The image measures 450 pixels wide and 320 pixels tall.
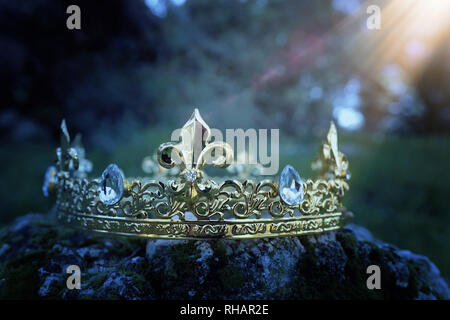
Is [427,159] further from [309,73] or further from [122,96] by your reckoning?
[122,96]

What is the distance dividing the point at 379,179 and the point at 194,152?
4645 millimetres

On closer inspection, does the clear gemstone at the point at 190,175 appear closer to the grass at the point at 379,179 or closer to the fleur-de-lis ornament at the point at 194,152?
the fleur-de-lis ornament at the point at 194,152

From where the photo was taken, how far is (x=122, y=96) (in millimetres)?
5652

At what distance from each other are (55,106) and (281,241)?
4.86 m

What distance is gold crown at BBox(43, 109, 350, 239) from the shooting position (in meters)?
1.86

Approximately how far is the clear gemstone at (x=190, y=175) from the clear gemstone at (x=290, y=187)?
517 millimetres

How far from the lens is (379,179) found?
5547 mm

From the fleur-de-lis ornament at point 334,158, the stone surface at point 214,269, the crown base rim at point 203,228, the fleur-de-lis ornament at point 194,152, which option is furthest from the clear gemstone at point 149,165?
the fleur-de-lis ornament at point 334,158

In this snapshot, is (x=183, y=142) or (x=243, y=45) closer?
(x=183, y=142)

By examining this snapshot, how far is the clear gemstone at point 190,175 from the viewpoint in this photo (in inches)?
73.8

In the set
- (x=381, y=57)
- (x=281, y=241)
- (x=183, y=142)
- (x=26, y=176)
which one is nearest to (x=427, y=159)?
(x=381, y=57)

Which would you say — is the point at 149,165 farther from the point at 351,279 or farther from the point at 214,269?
the point at 351,279

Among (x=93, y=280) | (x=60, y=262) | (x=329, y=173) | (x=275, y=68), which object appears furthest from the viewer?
(x=275, y=68)

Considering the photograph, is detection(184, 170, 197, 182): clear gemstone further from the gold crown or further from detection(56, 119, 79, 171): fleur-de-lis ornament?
detection(56, 119, 79, 171): fleur-de-lis ornament
